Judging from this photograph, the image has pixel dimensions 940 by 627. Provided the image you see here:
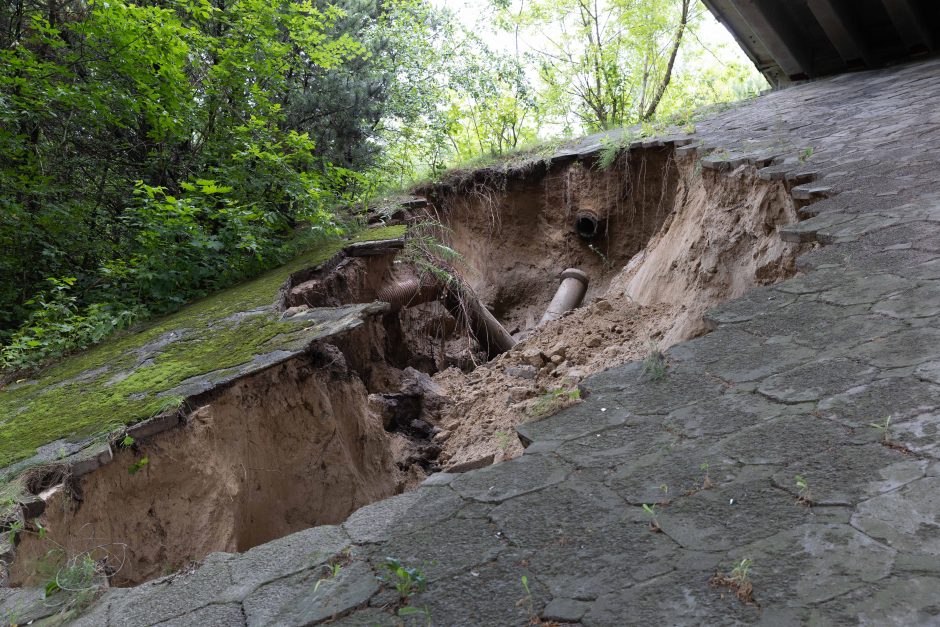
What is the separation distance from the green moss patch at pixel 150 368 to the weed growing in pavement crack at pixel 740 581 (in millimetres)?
2697

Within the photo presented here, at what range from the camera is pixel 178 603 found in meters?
2.02

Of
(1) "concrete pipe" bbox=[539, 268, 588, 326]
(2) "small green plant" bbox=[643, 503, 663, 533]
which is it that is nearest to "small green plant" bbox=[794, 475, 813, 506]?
(2) "small green plant" bbox=[643, 503, 663, 533]

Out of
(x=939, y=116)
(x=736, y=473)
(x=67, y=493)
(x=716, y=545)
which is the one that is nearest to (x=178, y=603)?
(x=67, y=493)

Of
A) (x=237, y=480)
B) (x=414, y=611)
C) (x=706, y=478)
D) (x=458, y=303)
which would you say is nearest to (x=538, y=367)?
(x=458, y=303)

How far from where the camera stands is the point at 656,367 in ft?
8.81

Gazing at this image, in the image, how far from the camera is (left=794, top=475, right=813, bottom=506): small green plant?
1.73 m

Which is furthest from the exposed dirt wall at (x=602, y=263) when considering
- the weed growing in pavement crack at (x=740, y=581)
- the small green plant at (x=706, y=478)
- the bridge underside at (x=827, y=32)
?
the bridge underside at (x=827, y=32)

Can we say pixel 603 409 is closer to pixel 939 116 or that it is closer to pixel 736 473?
pixel 736 473

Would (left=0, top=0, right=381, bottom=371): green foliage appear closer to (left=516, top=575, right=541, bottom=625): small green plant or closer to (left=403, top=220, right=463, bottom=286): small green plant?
(left=403, top=220, right=463, bottom=286): small green plant

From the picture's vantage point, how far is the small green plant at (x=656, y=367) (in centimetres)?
265

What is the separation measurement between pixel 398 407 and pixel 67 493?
102 inches

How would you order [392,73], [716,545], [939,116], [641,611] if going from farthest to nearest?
[392,73] → [939,116] → [716,545] → [641,611]

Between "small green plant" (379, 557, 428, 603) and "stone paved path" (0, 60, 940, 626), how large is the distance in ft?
0.09

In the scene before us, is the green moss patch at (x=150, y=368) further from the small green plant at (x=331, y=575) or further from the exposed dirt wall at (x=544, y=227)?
the exposed dirt wall at (x=544, y=227)
